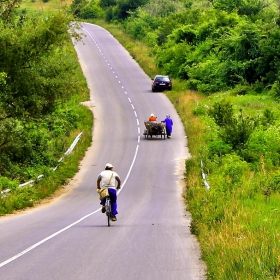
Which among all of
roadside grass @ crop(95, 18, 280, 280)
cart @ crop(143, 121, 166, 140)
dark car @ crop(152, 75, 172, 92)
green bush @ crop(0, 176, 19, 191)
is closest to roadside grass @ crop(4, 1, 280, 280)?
roadside grass @ crop(95, 18, 280, 280)

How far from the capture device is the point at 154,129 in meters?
40.3

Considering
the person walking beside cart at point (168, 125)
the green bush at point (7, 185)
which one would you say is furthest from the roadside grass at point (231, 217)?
the person walking beside cart at point (168, 125)

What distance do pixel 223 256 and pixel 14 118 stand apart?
1726cm

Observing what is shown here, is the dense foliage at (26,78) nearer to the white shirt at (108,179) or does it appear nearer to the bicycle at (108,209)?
the white shirt at (108,179)

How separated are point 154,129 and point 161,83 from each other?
18.1m

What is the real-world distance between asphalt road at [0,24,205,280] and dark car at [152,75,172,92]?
309 inches

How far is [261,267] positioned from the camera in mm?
7914

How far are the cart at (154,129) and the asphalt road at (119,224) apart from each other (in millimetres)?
461

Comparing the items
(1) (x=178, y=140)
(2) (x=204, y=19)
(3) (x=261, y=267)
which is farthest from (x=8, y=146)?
(2) (x=204, y=19)

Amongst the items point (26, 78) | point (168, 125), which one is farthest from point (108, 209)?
point (168, 125)

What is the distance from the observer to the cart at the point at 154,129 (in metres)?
40.1

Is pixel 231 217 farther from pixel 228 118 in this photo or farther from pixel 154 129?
pixel 154 129

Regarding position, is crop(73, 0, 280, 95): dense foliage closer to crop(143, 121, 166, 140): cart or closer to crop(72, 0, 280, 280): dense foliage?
crop(72, 0, 280, 280): dense foliage

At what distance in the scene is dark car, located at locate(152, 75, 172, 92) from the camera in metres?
57.9
